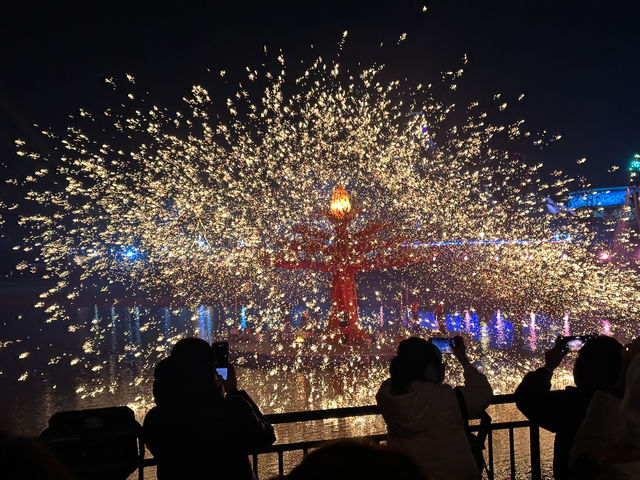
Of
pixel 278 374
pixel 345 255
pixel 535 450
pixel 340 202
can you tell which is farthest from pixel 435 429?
pixel 345 255

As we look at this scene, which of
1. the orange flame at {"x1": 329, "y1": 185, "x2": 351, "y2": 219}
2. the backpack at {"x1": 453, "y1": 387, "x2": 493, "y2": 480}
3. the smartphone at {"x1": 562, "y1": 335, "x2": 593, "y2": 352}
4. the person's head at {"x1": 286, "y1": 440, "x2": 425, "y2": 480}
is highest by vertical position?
the orange flame at {"x1": 329, "y1": 185, "x2": 351, "y2": 219}

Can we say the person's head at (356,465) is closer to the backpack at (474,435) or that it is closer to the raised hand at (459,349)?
the backpack at (474,435)

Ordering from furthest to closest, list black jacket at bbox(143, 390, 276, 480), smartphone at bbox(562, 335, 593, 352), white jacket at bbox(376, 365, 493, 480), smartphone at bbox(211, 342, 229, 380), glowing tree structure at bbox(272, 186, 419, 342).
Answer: glowing tree structure at bbox(272, 186, 419, 342), smartphone at bbox(562, 335, 593, 352), smartphone at bbox(211, 342, 229, 380), white jacket at bbox(376, 365, 493, 480), black jacket at bbox(143, 390, 276, 480)

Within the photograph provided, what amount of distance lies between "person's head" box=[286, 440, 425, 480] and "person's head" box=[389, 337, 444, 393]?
169 centimetres

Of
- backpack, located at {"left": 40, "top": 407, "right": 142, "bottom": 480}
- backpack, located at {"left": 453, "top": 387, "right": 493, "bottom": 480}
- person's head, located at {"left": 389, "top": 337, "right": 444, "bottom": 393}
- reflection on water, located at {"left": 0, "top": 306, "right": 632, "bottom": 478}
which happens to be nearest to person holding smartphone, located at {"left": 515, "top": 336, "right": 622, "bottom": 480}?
backpack, located at {"left": 453, "top": 387, "right": 493, "bottom": 480}

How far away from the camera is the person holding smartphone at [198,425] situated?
2.34m

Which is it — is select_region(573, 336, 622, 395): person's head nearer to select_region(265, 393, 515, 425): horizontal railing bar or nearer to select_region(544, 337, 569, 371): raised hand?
select_region(544, 337, 569, 371): raised hand

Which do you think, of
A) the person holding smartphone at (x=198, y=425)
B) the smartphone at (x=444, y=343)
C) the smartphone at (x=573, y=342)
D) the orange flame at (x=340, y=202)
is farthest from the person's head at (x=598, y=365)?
the orange flame at (x=340, y=202)

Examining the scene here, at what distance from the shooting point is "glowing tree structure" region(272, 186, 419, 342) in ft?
54.2

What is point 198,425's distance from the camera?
2344 millimetres

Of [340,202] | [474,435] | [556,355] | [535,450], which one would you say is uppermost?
[340,202]

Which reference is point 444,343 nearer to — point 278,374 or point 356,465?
point 356,465

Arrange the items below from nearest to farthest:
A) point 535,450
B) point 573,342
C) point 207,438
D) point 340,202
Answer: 1. point 207,438
2. point 573,342
3. point 535,450
4. point 340,202

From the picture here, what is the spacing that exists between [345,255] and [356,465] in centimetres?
1591
